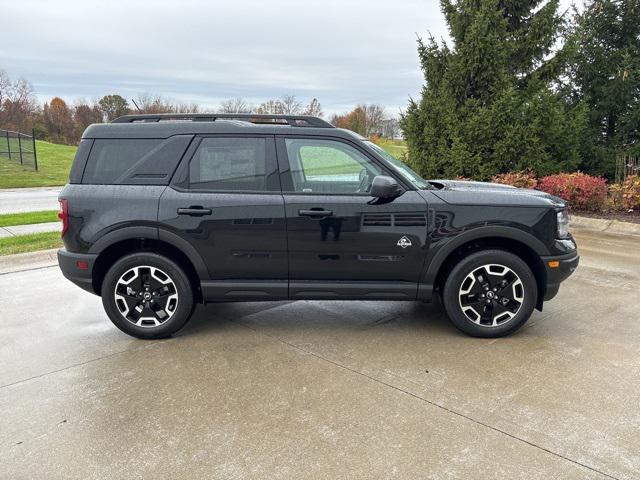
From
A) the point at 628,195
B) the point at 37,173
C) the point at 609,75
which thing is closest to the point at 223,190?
the point at 628,195

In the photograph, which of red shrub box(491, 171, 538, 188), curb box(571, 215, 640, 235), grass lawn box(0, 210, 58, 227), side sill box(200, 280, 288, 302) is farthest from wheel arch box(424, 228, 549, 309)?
grass lawn box(0, 210, 58, 227)

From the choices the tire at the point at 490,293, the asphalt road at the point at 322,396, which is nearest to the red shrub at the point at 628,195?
the asphalt road at the point at 322,396

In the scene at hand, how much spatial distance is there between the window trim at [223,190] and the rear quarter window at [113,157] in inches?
11.4

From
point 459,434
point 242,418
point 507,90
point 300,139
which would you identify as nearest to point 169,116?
point 300,139

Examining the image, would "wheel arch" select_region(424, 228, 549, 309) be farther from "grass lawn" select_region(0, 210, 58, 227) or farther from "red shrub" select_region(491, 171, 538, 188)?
"grass lawn" select_region(0, 210, 58, 227)

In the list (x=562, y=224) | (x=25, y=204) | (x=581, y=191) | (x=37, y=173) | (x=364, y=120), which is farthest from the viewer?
(x=364, y=120)

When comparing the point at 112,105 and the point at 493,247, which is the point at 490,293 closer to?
the point at 493,247

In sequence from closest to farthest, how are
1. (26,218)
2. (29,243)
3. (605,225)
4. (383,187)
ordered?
(383,187)
(29,243)
(605,225)
(26,218)

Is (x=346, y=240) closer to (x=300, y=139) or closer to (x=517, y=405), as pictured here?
(x=300, y=139)

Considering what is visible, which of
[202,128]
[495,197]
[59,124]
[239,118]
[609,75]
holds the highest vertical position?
[59,124]

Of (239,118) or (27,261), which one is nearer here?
(239,118)

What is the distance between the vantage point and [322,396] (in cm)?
310

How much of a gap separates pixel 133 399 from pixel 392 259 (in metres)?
2.24

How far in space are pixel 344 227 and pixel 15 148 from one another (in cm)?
3424
